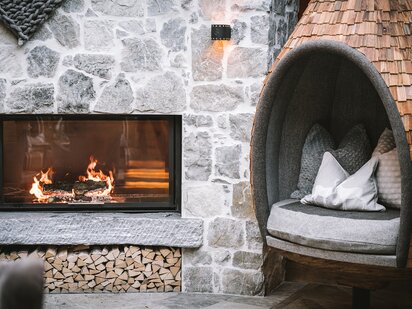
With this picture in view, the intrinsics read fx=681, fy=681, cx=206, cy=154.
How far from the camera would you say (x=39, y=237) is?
13.8 feet

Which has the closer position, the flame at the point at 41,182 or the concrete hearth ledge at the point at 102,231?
the concrete hearth ledge at the point at 102,231

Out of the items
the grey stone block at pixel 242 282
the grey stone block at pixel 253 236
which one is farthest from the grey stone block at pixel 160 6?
the grey stone block at pixel 242 282

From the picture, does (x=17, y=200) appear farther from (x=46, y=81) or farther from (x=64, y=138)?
(x=46, y=81)

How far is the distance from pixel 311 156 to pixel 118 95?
1236 millimetres

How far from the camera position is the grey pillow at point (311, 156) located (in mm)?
3873

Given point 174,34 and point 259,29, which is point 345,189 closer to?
point 259,29

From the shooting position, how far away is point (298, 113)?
156 inches

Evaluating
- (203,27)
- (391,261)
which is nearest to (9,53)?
(203,27)

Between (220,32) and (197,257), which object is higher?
(220,32)

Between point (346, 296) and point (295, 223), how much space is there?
3.60 ft

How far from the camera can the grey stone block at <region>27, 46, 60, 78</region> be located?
417 cm

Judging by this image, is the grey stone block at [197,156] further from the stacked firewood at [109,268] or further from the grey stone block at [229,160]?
the stacked firewood at [109,268]

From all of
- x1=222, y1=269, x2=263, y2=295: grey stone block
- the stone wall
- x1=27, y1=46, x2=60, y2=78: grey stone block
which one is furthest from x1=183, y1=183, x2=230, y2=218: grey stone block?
x1=27, y1=46, x2=60, y2=78: grey stone block

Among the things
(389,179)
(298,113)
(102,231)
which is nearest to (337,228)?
(389,179)
